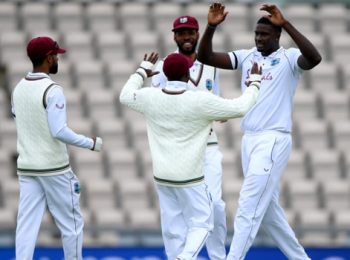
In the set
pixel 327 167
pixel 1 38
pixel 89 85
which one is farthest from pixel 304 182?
pixel 1 38

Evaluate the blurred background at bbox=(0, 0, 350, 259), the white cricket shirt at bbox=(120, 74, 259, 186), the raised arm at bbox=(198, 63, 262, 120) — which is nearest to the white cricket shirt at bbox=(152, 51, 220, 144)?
the white cricket shirt at bbox=(120, 74, 259, 186)

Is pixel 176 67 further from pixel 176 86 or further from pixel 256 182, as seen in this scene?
pixel 256 182

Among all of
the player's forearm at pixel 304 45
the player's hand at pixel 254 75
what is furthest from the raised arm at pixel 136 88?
the player's forearm at pixel 304 45

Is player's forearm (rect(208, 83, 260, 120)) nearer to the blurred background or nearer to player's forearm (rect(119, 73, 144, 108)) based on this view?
player's forearm (rect(119, 73, 144, 108))

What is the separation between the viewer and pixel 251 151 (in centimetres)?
855

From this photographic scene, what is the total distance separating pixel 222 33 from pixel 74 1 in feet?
5.19

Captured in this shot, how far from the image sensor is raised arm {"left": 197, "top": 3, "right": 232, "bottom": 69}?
8.27 m

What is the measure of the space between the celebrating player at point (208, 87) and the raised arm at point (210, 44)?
0.19 meters

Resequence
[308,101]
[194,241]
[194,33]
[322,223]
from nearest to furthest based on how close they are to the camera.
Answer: [194,241] → [194,33] → [322,223] → [308,101]

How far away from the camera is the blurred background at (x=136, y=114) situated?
12062 mm

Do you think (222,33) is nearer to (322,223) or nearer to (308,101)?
(308,101)

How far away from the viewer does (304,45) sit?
8203mm

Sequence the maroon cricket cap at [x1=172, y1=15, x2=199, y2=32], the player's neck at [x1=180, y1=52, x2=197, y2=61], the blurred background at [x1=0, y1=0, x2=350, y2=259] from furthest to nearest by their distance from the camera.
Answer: the blurred background at [x1=0, y1=0, x2=350, y2=259] → the player's neck at [x1=180, y1=52, x2=197, y2=61] → the maroon cricket cap at [x1=172, y1=15, x2=199, y2=32]

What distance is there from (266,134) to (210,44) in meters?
0.69
